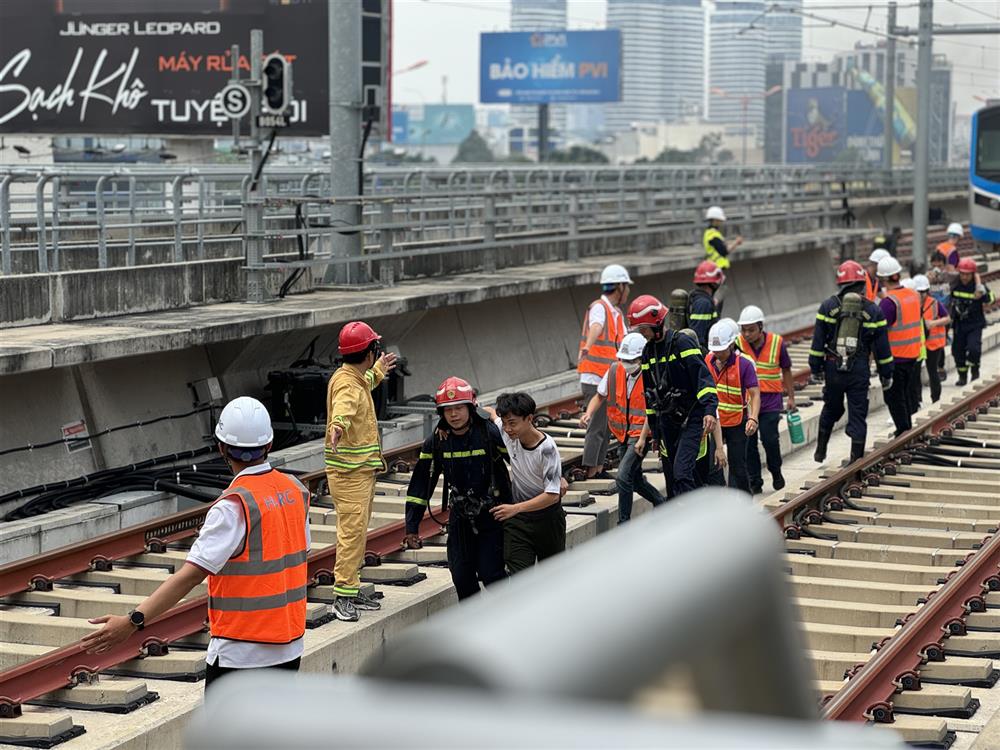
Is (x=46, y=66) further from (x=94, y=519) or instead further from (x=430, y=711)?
(x=430, y=711)

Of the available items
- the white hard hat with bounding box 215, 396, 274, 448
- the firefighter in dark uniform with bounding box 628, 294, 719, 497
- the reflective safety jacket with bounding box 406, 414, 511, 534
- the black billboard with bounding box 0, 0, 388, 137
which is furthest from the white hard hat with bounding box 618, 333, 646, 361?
the black billboard with bounding box 0, 0, 388, 137

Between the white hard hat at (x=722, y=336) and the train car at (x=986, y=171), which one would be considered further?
the train car at (x=986, y=171)

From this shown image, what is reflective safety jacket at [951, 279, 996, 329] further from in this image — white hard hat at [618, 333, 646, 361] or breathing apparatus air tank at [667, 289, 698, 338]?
white hard hat at [618, 333, 646, 361]

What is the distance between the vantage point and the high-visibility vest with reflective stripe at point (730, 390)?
12625 mm

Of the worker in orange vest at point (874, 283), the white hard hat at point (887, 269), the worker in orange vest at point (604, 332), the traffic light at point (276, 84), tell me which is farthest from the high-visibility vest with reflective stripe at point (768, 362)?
the traffic light at point (276, 84)

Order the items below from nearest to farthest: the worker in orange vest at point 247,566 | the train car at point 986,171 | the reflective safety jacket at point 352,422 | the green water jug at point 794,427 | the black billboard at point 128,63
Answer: the worker in orange vest at point 247,566 → the reflective safety jacket at point 352,422 → the green water jug at point 794,427 → the train car at point 986,171 → the black billboard at point 128,63

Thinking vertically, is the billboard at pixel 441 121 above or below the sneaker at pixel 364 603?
above

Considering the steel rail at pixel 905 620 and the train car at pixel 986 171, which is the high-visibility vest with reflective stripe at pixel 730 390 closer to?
the steel rail at pixel 905 620

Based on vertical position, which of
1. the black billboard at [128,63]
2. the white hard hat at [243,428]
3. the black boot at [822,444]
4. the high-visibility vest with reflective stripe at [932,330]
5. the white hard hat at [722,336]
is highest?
the black billboard at [128,63]

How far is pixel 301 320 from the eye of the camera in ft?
50.6

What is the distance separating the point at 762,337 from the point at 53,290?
19.4 feet

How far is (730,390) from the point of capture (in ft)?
41.6

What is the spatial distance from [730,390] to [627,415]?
1.22 meters

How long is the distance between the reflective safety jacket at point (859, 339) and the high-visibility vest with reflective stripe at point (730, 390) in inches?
77.0
